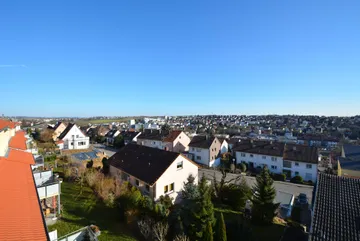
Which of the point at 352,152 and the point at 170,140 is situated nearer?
the point at 352,152

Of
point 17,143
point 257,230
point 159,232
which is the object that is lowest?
point 257,230

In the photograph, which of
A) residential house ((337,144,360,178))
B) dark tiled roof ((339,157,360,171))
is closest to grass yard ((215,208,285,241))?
residential house ((337,144,360,178))

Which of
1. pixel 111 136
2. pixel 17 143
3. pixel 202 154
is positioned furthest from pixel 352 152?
pixel 111 136

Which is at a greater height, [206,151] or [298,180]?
[206,151]

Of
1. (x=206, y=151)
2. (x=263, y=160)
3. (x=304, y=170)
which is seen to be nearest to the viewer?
(x=304, y=170)

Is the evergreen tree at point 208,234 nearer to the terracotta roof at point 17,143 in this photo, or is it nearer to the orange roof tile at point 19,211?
the orange roof tile at point 19,211

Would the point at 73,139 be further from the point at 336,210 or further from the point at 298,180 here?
the point at 336,210

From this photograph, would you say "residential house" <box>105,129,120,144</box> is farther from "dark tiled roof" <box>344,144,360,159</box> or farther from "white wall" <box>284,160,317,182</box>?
"dark tiled roof" <box>344,144,360,159</box>

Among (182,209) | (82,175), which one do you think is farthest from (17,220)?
(82,175)

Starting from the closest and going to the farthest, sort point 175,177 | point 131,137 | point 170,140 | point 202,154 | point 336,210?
point 336,210, point 175,177, point 202,154, point 170,140, point 131,137
